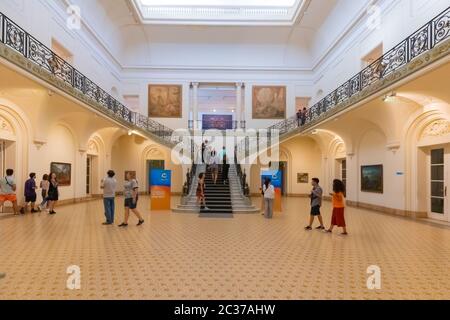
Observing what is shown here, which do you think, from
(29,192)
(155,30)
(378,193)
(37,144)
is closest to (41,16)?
(37,144)

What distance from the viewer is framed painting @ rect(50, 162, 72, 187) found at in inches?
553

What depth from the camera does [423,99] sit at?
10492mm

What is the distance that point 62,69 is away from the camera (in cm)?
1195

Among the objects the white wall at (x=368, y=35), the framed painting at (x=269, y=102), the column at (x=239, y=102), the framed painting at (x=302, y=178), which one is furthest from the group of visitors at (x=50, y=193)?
the framed painting at (x=269, y=102)

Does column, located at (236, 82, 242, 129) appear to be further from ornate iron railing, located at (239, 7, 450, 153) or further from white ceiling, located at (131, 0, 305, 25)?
white ceiling, located at (131, 0, 305, 25)

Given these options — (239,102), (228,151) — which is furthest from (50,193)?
(239,102)

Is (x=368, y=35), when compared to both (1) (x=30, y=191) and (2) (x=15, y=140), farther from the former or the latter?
(1) (x=30, y=191)

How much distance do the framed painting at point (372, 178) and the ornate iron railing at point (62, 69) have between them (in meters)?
13.0

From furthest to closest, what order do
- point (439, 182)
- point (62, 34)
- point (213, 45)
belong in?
point (213, 45) < point (62, 34) < point (439, 182)

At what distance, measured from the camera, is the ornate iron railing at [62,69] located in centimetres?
890

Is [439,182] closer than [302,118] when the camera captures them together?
Yes

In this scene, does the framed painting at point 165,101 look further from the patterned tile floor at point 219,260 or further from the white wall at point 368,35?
the patterned tile floor at point 219,260

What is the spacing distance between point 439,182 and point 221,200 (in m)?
8.37

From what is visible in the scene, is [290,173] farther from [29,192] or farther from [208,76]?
[29,192]
